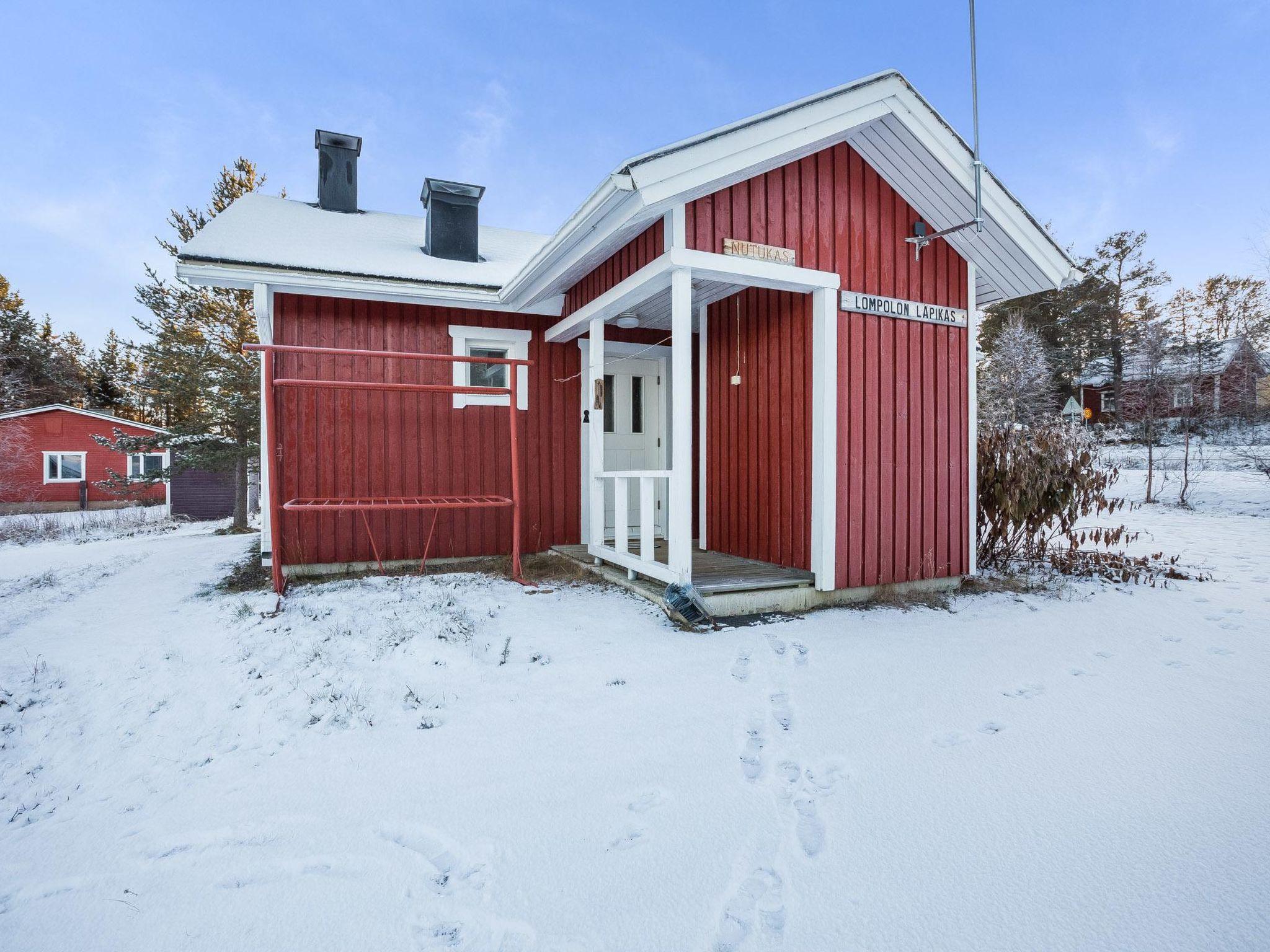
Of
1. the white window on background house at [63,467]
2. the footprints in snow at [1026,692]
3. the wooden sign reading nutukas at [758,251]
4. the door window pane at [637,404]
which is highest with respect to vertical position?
the wooden sign reading nutukas at [758,251]

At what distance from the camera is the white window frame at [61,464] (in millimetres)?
18625

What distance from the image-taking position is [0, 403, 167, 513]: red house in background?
1805 centimetres

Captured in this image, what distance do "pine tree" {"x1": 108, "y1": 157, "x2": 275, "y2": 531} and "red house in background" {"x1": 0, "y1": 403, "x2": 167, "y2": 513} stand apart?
18.7ft

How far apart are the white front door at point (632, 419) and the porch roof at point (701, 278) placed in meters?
1.22

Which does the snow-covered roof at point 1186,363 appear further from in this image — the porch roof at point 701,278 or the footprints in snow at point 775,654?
the footprints in snow at point 775,654

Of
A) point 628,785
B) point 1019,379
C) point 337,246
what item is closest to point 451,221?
point 337,246

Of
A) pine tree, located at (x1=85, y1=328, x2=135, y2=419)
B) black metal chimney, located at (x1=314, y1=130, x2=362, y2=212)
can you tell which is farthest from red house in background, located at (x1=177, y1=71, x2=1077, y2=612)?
pine tree, located at (x1=85, y1=328, x2=135, y2=419)

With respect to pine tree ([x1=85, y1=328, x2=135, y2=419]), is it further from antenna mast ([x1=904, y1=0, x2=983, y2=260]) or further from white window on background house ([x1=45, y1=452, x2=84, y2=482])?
antenna mast ([x1=904, y1=0, x2=983, y2=260])

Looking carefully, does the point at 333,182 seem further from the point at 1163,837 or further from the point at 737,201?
the point at 1163,837

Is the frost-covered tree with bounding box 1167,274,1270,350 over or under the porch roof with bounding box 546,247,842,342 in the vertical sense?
over

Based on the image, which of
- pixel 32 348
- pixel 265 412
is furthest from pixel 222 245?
pixel 32 348

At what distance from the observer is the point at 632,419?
22.6 ft

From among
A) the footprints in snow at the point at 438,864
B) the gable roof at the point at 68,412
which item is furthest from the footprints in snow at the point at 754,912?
the gable roof at the point at 68,412

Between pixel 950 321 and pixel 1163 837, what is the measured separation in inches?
166
